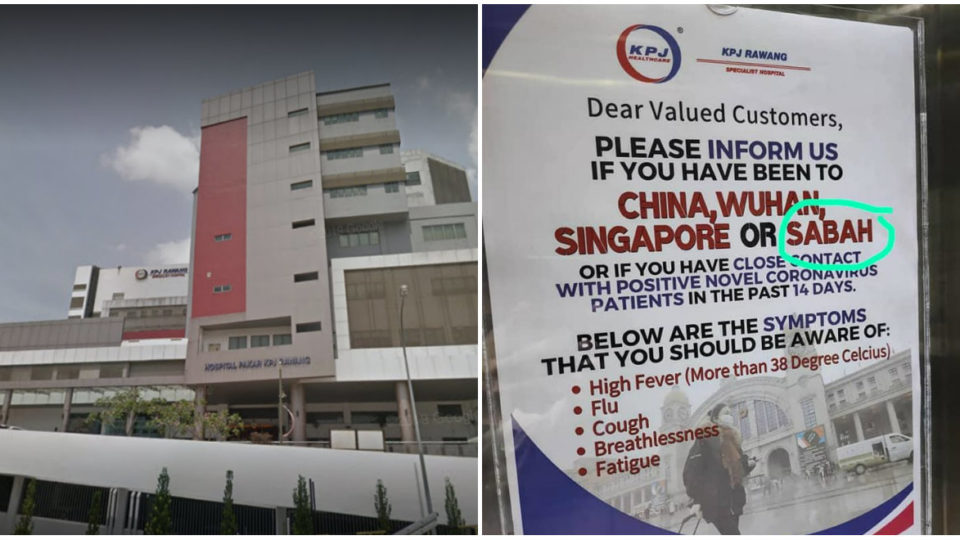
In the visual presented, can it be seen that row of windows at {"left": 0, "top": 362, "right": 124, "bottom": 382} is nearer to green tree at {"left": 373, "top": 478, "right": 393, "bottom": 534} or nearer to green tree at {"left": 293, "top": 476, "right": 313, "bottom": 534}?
green tree at {"left": 293, "top": 476, "right": 313, "bottom": 534}

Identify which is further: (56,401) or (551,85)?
(56,401)

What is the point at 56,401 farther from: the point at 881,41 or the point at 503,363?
the point at 881,41

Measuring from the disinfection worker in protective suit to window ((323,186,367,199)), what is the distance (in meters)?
1.31

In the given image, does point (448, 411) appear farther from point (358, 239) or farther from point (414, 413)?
point (358, 239)

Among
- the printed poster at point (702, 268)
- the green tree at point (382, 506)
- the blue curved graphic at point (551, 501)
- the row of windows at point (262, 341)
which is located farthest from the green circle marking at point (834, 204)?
the row of windows at point (262, 341)

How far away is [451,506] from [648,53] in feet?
4.56

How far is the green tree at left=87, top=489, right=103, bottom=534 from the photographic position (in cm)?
154

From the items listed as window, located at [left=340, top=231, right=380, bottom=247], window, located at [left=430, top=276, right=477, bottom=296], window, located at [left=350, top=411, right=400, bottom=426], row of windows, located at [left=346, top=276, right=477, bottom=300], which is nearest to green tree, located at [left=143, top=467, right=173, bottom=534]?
window, located at [left=350, top=411, right=400, bottom=426]

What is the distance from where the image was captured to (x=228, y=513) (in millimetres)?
1577

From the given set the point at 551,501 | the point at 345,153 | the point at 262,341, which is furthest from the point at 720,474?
the point at 345,153

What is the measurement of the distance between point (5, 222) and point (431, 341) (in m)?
1.40

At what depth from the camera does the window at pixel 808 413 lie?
1.33 meters

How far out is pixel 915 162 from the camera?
1439 millimetres

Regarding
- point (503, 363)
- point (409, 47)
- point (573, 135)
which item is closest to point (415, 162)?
point (409, 47)
